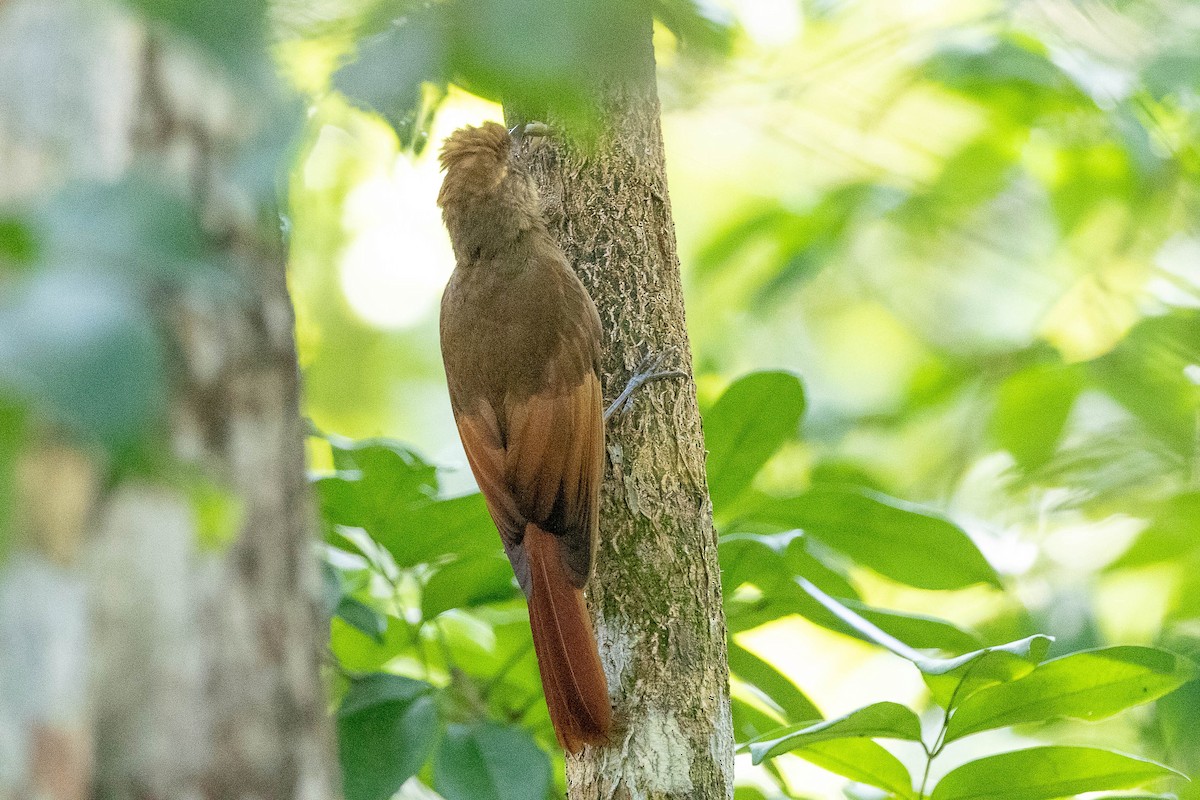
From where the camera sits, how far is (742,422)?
107 inches

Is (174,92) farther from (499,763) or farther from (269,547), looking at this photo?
(499,763)

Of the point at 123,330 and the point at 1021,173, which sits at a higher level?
the point at 1021,173

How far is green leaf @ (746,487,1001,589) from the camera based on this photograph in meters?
2.48

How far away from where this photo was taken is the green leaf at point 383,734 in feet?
7.06

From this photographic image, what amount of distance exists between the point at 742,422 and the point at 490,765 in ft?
3.15

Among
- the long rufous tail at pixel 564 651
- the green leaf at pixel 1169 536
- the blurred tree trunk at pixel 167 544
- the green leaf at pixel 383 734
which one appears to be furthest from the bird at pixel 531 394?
the green leaf at pixel 1169 536

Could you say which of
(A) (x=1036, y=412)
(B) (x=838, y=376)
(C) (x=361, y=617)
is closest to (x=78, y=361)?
(C) (x=361, y=617)

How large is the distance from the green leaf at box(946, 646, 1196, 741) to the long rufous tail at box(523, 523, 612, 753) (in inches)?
25.7

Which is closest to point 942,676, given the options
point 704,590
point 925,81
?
point 704,590

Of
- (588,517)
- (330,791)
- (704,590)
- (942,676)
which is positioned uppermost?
(588,517)

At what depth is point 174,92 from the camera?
107 centimetres

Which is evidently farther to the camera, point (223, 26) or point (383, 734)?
point (383, 734)

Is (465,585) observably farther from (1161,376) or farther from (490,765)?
(1161,376)

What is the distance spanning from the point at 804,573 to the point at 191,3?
6.67ft
